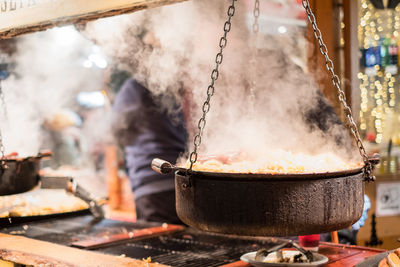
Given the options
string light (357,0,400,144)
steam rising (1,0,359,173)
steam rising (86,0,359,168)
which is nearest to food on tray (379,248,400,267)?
steam rising (1,0,359,173)

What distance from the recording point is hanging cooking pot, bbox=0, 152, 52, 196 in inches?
133

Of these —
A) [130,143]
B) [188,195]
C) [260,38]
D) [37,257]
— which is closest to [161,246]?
[37,257]

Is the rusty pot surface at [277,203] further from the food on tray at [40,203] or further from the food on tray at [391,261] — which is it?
the food on tray at [40,203]

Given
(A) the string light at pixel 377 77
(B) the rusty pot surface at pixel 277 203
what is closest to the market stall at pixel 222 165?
(B) the rusty pot surface at pixel 277 203

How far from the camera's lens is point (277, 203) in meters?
1.81

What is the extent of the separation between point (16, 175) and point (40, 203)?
1.61ft

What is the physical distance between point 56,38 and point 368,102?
14.2 feet

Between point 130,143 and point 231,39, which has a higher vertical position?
point 231,39

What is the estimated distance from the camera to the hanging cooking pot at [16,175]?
3.37 metres

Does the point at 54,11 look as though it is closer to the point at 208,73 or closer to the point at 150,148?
the point at 208,73

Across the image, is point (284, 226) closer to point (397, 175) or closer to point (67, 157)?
point (397, 175)

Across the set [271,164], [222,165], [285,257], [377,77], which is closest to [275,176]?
[271,164]

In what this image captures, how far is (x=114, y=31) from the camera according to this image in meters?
4.15

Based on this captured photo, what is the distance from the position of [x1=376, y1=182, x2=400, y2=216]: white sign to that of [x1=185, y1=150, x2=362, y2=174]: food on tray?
3350 mm
